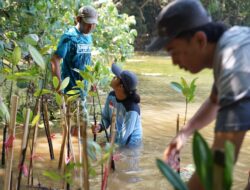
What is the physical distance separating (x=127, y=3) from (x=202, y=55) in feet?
76.1

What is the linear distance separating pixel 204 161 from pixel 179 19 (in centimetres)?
74

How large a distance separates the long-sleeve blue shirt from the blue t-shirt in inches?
15.2

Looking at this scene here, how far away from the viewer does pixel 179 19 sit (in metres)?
1.80

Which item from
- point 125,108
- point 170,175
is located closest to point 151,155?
Answer: point 125,108

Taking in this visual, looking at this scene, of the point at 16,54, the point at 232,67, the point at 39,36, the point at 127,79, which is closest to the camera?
the point at 232,67

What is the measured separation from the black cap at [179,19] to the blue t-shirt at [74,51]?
311 centimetres

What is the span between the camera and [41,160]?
→ 4.54m

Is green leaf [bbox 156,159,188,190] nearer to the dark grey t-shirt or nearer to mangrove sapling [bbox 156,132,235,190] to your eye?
mangrove sapling [bbox 156,132,235,190]

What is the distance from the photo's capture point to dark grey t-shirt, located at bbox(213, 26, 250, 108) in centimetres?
161

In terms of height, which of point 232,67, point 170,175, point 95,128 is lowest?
point 95,128

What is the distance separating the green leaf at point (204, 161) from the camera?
1218 millimetres

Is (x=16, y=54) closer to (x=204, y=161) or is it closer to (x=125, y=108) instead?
(x=125, y=108)

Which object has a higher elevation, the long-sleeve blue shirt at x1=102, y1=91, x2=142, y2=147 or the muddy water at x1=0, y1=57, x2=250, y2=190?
the long-sleeve blue shirt at x1=102, y1=91, x2=142, y2=147

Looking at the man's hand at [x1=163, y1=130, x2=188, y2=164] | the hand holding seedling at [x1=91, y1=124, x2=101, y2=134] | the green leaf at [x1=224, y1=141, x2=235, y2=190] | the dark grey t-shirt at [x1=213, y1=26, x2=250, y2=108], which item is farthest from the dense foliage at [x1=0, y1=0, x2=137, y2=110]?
the green leaf at [x1=224, y1=141, x2=235, y2=190]
